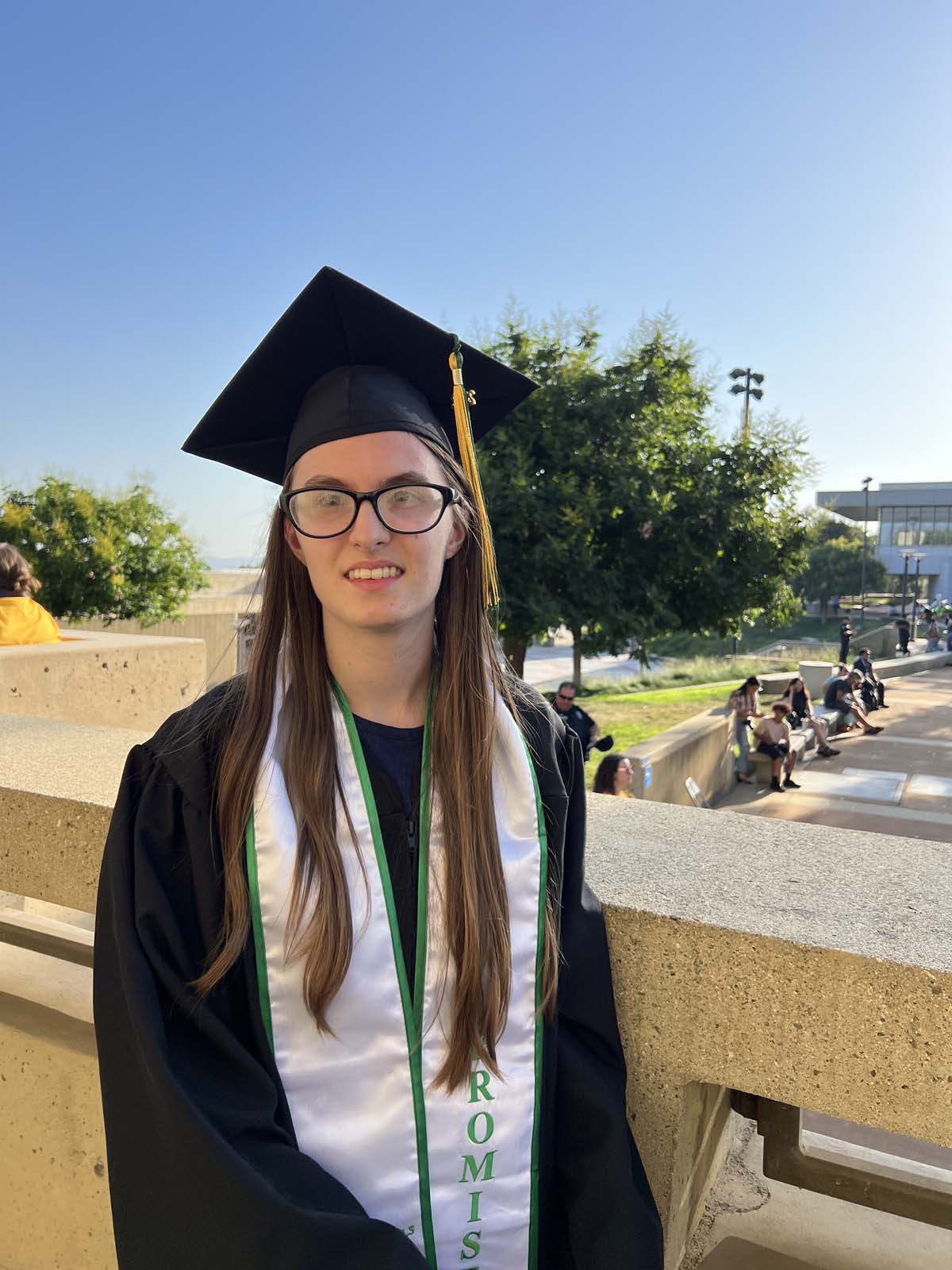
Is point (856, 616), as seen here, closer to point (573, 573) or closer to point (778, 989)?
point (573, 573)

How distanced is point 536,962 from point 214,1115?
0.50 m

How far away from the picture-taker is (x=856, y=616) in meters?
57.1

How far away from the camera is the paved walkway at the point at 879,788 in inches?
397

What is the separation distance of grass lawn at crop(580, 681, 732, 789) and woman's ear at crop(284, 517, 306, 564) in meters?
10.4

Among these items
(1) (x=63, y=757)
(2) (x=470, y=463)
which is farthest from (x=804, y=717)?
(2) (x=470, y=463)

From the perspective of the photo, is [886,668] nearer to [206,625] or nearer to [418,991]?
[206,625]

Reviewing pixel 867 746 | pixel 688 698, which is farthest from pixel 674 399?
pixel 688 698

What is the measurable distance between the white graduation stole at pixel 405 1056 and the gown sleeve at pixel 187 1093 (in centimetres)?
5

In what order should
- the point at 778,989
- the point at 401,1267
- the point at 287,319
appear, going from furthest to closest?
the point at 287,319 < the point at 778,989 < the point at 401,1267

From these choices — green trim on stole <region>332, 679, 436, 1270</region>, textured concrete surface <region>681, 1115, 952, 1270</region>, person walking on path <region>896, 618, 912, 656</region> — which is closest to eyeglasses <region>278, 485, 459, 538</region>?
green trim on stole <region>332, 679, 436, 1270</region>

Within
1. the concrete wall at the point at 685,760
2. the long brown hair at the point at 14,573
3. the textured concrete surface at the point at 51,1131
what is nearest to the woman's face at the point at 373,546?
the textured concrete surface at the point at 51,1131

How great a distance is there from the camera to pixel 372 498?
4.79ft

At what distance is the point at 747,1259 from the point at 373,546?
1.55 meters

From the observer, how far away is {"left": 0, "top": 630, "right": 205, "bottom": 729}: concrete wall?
509 centimetres
